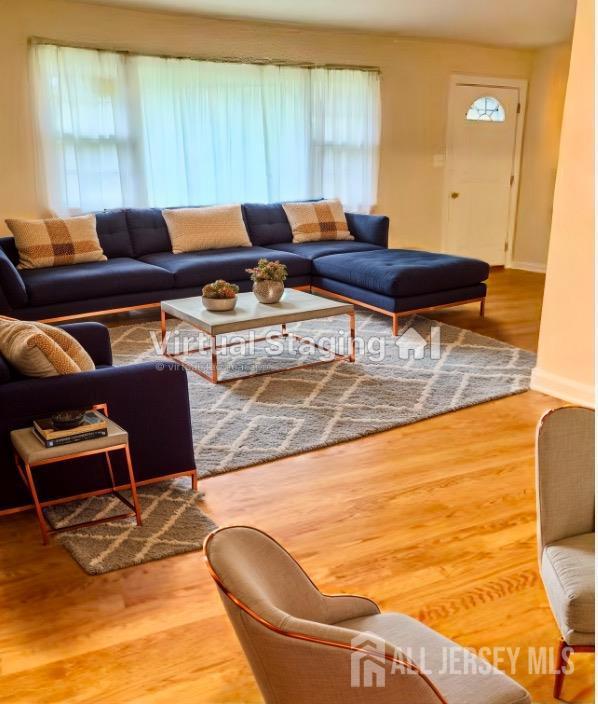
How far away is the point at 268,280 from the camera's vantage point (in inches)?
169

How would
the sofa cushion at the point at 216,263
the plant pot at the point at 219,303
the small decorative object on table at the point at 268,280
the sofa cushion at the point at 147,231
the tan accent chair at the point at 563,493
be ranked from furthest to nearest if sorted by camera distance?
1. the sofa cushion at the point at 147,231
2. the sofa cushion at the point at 216,263
3. the small decorative object on table at the point at 268,280
4. the plant pot at the point at 219,303
5. the tan accent chair at the point at 563,493

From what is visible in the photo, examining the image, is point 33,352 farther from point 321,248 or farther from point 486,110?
point 486,110

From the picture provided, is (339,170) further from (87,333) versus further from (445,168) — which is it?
(87,333)

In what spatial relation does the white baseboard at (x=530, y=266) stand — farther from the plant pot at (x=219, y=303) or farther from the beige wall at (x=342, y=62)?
the plant pot at (x=219, y=303)

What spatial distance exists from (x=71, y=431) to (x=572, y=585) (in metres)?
1.64

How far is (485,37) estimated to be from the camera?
685 cm

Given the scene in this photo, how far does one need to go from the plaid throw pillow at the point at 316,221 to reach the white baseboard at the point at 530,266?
8.46 ft

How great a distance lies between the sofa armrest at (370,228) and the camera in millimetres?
6273

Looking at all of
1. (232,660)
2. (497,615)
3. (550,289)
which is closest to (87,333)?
(232,660)

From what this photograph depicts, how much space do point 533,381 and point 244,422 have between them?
1.74 metres

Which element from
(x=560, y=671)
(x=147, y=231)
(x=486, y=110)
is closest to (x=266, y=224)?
(x=147, y=231)

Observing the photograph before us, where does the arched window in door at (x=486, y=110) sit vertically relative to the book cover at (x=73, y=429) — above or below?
above

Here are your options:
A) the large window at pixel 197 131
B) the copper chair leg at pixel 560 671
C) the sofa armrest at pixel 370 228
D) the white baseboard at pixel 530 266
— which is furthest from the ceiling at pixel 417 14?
the copper chair leg at pixel 560 671

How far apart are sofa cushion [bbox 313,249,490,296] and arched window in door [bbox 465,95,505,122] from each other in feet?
8.62
